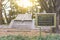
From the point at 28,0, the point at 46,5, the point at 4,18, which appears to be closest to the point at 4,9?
the point at 4,18

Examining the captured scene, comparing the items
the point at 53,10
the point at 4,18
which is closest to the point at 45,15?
the point at 53,10

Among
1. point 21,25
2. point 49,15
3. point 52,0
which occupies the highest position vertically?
point 52,0

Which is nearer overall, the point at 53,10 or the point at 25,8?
the point at 53,10

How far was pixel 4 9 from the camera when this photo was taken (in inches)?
856

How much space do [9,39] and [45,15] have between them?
184 centimetres

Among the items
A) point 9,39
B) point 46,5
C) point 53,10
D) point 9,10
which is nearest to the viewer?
point 9,39

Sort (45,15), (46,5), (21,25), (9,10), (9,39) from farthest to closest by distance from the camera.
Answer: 1. (9,10)
2. (21,25)
3. (46,5)
4. (45,15)
5. (9,39)

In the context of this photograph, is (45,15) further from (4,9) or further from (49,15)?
(4,9)

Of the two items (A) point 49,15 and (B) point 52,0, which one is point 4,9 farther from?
(A) point 49,15

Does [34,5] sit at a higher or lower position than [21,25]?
higher

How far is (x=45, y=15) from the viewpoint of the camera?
720 cm

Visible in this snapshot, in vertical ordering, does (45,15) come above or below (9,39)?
above

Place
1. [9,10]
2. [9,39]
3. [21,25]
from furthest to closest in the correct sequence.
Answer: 1. [9,10]
2. [21,25]
3. [9,39]

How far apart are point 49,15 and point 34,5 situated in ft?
58.0
